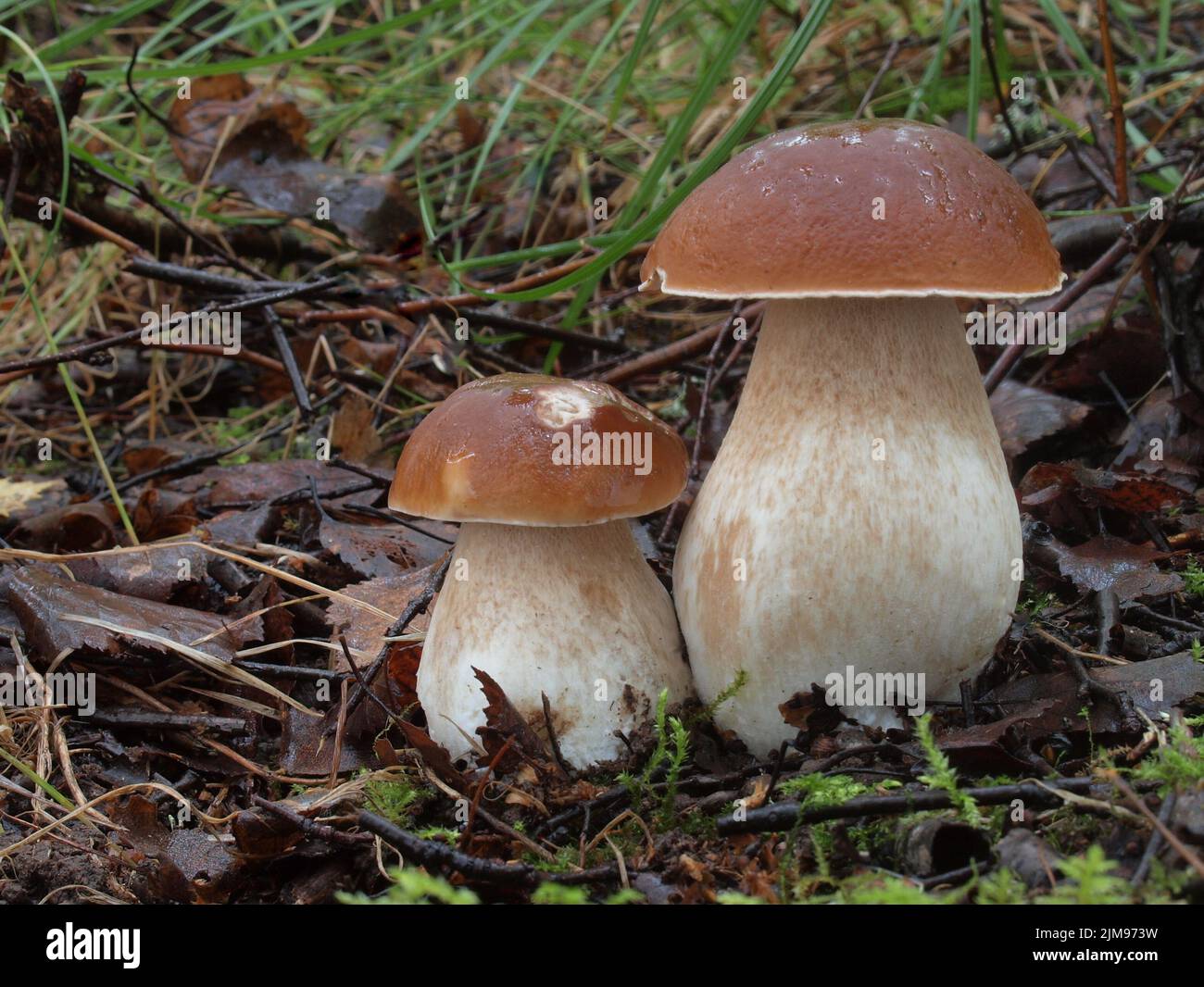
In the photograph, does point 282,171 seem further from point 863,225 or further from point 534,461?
point 863,225

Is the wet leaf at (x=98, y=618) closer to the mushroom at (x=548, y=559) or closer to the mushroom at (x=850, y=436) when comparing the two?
the mushroom at (x=548, y=559)

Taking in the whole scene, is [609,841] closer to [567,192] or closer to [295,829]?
[295,829]

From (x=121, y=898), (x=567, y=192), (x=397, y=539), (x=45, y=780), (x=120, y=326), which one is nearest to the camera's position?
(x=121, y=898)

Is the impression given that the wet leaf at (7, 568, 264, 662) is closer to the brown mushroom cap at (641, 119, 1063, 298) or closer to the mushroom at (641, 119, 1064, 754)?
the mushroom at (641, 119, 1064, 754)

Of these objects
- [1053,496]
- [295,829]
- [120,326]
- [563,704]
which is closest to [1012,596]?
[1053,496]

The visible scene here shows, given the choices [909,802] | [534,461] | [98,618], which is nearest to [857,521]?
[909,802]

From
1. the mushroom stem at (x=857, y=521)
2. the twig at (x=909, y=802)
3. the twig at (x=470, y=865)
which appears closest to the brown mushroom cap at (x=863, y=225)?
the mushroom stem at (x=857, y=521)
